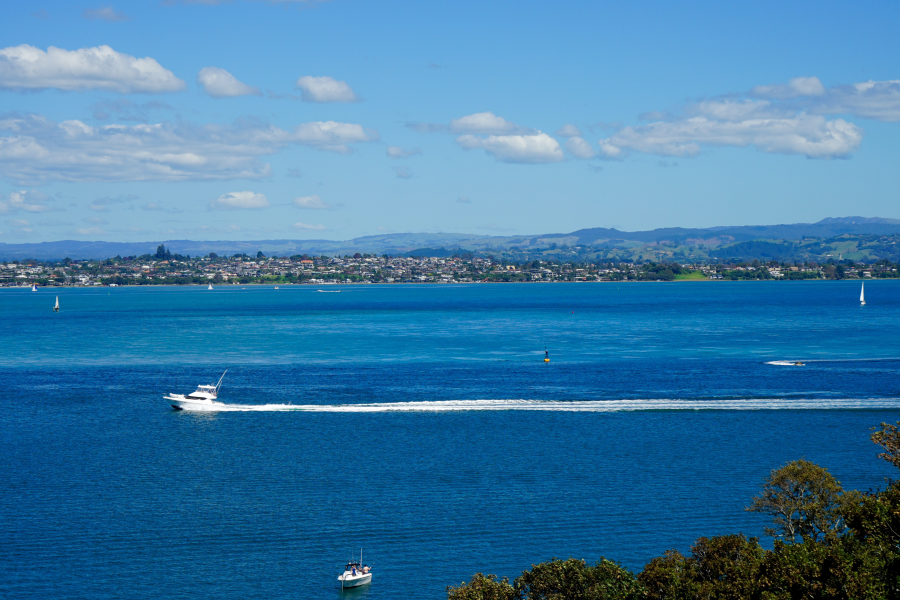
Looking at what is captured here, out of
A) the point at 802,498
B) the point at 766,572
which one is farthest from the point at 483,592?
the point at 802,498

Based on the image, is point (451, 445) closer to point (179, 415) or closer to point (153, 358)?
Result: point (179, 415)

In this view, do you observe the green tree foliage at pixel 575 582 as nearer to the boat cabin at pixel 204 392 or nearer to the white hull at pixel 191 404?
the white hull at pixel 191 404

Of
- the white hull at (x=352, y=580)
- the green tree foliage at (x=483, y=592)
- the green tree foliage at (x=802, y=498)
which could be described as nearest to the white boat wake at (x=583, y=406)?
the white hull at (x=352, y=580)

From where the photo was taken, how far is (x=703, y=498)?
162 ft

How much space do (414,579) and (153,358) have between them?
286ft

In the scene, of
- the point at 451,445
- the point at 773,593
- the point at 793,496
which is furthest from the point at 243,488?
the point at 773,593

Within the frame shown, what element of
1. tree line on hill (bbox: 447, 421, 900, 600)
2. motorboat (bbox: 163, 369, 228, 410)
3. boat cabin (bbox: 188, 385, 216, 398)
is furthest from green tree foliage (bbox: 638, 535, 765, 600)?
boat cabin (bbox: 188, 385, 216, 398)

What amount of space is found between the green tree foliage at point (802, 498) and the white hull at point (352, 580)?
58.9 feet

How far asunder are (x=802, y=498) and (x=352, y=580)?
66.8 ft

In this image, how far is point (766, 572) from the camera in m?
24.0

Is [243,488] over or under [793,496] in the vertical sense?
under

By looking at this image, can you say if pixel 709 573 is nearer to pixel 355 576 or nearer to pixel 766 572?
pixel 766 572

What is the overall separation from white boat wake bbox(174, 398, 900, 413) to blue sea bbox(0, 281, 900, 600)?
14.8 inches

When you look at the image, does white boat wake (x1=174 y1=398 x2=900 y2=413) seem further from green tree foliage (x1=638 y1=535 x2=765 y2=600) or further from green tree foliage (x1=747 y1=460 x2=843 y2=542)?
green tree foliage (x1=638 y1=535 x2=765 y2=600)
